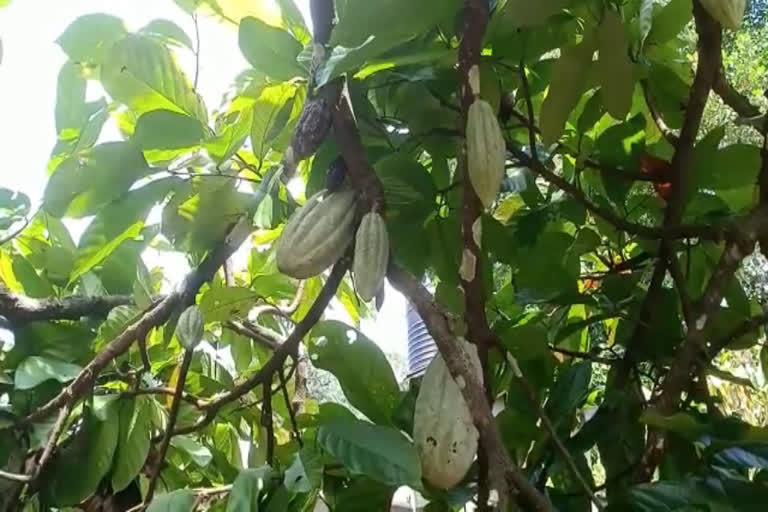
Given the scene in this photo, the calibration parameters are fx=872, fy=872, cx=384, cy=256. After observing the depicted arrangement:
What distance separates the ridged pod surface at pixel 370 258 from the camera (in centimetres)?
65

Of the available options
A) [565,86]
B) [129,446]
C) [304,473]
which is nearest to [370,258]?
[304,473]

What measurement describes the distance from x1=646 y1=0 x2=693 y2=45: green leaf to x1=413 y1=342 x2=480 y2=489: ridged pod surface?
457 mm

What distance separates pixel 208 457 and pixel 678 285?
58 centimetres

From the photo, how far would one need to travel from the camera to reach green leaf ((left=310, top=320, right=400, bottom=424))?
0.77 metres

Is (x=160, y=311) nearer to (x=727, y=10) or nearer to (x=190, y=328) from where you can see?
(x=190, y=328)

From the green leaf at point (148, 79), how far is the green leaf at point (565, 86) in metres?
0.34

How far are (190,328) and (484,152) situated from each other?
1.02 feet

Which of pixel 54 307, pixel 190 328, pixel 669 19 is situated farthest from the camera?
pixel 54 307

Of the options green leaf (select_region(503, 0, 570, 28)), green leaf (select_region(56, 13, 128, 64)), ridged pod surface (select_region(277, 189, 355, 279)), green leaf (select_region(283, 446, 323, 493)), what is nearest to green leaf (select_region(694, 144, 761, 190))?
green leaf (select_region(503, 0, 570, 28))

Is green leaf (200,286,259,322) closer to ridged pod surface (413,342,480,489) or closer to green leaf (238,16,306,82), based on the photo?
green leaf (238,16,306,82)

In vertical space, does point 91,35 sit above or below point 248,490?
above

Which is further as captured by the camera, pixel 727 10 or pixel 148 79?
pixel 148 79

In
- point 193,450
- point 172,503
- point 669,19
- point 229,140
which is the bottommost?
point 172,503

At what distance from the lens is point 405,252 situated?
2.95ft
